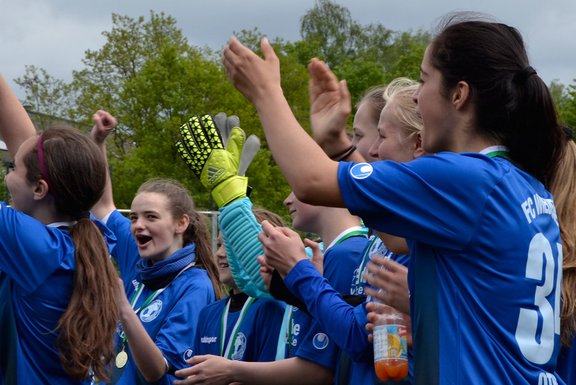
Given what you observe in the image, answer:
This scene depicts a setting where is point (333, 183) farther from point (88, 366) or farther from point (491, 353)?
point (88, 366)

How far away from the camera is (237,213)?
13.0 feet

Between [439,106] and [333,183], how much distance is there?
42 centimetres

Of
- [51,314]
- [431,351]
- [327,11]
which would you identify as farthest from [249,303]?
[327,11]

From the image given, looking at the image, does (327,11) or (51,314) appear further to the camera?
(327,11)

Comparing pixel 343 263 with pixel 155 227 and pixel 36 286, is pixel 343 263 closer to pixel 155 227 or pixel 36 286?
pixel 36 286

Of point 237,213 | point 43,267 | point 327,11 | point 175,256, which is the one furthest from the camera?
point 327,11

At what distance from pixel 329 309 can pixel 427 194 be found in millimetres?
1022

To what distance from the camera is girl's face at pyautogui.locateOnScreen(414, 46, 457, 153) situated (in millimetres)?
2637

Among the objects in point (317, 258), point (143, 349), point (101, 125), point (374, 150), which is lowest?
point (143, 349)

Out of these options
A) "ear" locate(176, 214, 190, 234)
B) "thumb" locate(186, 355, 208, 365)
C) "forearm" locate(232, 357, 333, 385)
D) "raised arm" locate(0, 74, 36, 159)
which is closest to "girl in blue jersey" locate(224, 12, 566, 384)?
"forearm" locate(232, 357, 333, 385)

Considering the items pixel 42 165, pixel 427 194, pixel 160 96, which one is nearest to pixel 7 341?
pixel 42 165

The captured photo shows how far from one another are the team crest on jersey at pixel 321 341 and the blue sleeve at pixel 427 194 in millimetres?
1526

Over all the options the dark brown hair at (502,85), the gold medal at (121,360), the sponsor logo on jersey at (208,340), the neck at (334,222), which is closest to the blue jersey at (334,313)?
the neck at (334,222)

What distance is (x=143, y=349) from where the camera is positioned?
4820mm
